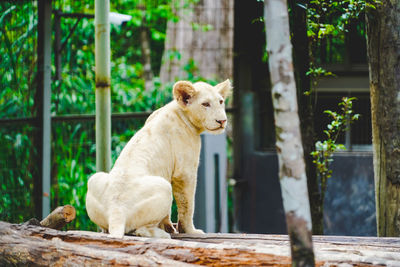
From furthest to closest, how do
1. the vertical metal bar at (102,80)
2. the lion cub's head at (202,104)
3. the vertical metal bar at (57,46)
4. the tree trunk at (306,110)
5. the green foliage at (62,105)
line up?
the vertical metal bar at (57,46) → the green foliage at (62,105) → the tree trunk at (306,110) → the vertical metal bar at (102,80) → the lion cub's head at (202,104)

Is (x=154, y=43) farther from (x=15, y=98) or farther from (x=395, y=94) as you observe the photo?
(x=395, y=94)

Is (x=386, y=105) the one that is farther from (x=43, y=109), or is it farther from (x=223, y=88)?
(x=43, y=109)

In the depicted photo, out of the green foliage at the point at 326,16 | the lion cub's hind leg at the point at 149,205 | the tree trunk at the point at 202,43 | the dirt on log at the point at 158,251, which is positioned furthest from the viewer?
the tree trunk at the point at 202,43

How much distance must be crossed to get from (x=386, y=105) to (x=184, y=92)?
146 centimetres

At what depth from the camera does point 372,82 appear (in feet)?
12.7

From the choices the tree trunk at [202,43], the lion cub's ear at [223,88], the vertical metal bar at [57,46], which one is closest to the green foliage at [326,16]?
the lion cub's ear at [223,88]

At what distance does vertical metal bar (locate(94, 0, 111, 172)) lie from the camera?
414 centimetres

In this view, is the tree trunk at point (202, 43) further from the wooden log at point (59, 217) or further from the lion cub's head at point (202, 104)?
the wooden log at point (59, 217)

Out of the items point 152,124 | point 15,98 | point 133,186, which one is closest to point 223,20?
point 15,98

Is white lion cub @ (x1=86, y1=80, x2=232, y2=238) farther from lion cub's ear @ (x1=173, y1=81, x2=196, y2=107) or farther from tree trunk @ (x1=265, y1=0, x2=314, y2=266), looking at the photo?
tree trunk @ (x1=265, y1=0, x2=314, y2=266)

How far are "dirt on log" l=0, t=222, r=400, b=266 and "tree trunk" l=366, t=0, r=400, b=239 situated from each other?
1.85 ft

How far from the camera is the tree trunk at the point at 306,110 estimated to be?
443 centimetres

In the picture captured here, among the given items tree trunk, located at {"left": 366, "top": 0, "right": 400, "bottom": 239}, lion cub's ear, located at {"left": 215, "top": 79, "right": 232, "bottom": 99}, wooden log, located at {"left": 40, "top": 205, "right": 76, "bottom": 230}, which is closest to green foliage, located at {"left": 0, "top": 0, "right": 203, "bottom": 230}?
wooden log, located at {"left": 40, "top": 205, "right": 76, "bottom": 230}

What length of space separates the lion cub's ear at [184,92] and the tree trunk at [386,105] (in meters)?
1.37
